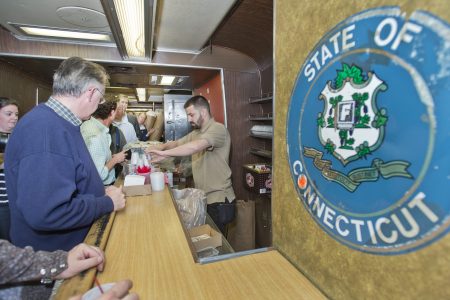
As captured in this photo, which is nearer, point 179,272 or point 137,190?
point 179,272

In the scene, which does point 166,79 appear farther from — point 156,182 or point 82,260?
point 82,260

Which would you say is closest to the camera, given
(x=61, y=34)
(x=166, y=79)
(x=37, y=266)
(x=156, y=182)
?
(x=37, y=266)

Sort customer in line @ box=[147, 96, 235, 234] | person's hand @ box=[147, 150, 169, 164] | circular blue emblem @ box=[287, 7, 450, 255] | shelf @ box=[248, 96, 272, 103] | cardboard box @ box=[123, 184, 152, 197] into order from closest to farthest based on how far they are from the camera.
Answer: circular blue emblem @ box=[287, 7, 450, 255] < cardboard box @ box=[123, 184, 152, 197] < person's hand @ box=[147, 150, 169, 164] < customer in line @ box=[147, 96, 235, 234] < shelf @ box=[248, 96, 272, 103]

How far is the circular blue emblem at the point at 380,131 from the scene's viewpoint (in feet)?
1.53

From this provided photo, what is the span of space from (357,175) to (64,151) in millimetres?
1176

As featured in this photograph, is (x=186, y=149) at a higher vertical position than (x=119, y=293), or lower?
higher

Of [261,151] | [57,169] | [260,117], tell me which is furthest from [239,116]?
[57,169]

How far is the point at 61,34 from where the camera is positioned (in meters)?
2.74

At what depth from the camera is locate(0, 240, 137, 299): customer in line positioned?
80 cm

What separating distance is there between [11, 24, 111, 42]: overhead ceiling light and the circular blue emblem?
2.78 m

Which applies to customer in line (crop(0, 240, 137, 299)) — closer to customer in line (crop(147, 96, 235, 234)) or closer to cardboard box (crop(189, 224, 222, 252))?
cardboard box (crop(189, 224, 222, 252))

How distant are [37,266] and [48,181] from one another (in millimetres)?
335

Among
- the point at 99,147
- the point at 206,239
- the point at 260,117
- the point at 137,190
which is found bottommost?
the point at 206,239

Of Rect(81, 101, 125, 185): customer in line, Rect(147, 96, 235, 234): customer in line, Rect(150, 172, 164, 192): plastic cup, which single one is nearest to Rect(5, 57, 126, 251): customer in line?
Rect(150, 172, 164, 192): plastic cup
